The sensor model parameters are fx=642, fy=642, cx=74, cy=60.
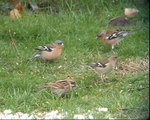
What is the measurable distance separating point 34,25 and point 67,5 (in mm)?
1251

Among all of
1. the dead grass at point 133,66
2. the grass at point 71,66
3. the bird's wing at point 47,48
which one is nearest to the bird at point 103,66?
the grass at point 71,66

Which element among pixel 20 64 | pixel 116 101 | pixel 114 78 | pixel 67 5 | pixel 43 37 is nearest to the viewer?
pixel 116 101

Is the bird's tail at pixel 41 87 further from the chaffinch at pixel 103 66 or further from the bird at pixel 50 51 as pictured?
the bird at pixel 50 51

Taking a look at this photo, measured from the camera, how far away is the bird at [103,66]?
9.97m

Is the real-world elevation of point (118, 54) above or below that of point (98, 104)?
below

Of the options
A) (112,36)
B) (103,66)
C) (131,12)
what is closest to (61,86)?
(103,66)

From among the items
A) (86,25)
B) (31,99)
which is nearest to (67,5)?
(86,25)

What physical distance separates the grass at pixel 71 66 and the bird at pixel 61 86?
92mm

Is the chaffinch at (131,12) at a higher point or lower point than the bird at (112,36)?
lower

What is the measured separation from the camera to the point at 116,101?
27.8 feet

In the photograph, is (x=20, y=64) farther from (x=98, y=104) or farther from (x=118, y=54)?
(x=98, y=104)

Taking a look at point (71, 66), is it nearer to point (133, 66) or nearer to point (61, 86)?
point (133, 66)

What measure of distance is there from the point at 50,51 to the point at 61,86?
6.88ft

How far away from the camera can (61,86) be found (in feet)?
30.1
